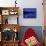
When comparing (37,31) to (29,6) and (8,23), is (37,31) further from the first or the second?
(8,23)

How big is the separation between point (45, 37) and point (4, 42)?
1414mm

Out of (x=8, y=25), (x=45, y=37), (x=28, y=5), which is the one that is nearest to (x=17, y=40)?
(x=8, y=25)

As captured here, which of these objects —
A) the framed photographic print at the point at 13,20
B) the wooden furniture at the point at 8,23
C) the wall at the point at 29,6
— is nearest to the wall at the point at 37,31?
the wall at the point at 29,6

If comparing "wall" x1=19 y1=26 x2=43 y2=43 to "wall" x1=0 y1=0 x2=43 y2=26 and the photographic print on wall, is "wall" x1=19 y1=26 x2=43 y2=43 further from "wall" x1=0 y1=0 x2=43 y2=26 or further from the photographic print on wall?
the photographic print on wall

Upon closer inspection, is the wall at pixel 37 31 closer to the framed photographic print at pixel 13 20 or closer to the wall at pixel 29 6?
the wall at pixel 29 6

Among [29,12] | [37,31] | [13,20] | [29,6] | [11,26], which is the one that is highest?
[29,6]

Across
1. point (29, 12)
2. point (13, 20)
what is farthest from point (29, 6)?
point (13, 20)

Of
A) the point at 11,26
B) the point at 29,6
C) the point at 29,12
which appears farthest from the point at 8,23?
the point at 29,6

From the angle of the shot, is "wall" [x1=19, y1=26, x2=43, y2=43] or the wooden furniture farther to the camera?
"wall" [x1=19, y1=26, x2=43, y2=43]

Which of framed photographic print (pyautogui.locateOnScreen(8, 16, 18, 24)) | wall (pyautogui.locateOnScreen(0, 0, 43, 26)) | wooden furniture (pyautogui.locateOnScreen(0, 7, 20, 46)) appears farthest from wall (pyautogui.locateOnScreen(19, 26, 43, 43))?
framed photographic print (pyautogui.locateOnScreen(8, 16, 18, 24))

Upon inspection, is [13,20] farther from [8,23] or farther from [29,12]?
[29,12]

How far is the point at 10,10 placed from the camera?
5344mm

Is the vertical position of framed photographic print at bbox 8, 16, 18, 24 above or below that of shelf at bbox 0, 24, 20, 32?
above

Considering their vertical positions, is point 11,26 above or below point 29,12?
below
